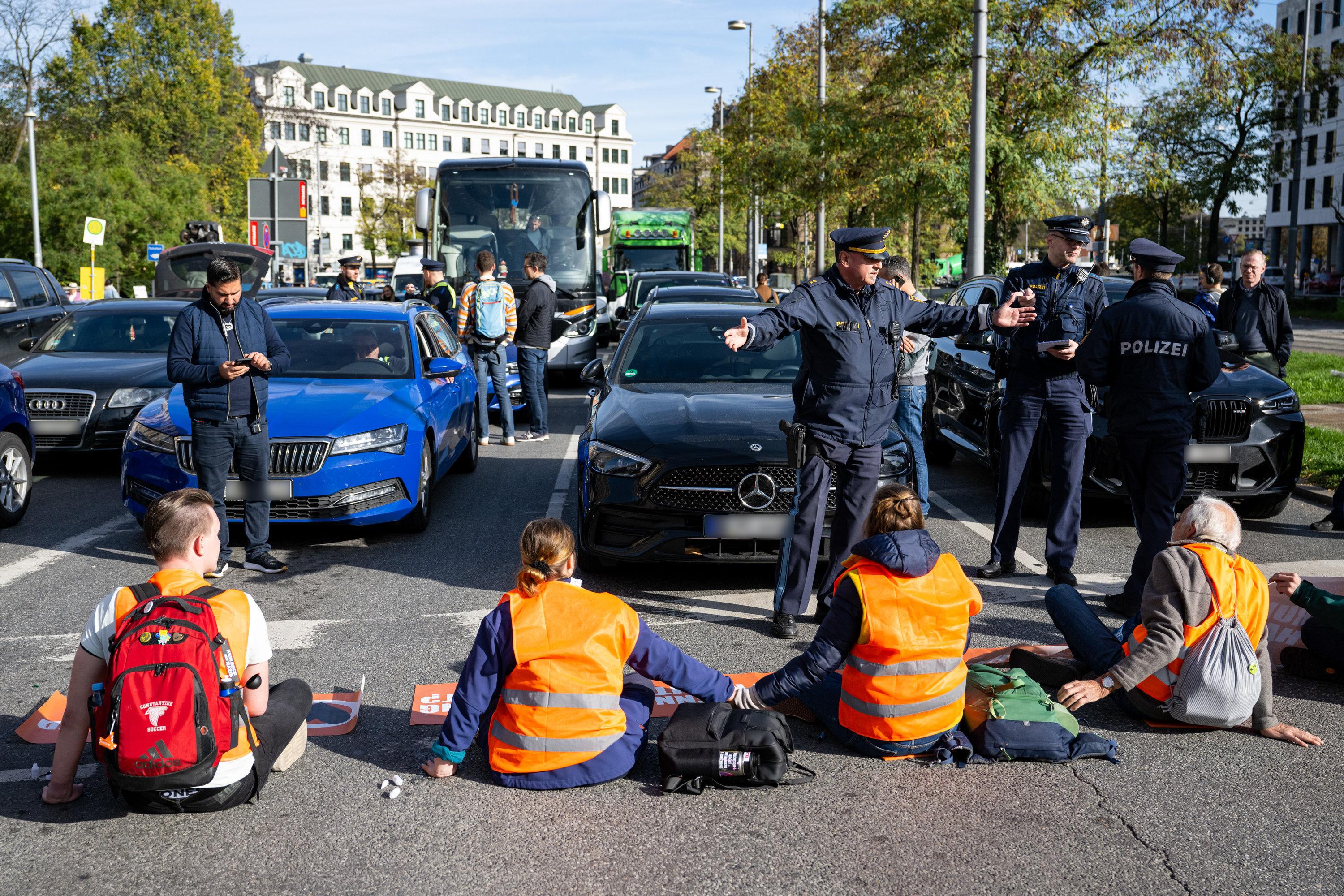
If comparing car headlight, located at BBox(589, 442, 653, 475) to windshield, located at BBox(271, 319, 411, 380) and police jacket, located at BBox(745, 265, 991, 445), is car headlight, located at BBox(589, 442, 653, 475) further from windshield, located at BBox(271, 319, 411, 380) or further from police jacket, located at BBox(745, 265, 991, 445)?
windshield, located at BBox(271, 319, 411, 380)

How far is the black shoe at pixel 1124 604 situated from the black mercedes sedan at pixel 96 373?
27.9 feet

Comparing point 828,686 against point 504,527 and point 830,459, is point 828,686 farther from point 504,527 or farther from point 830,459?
point 504,527

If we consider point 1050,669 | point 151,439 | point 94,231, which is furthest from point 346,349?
point 94,231

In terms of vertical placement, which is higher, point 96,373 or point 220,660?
point 96,373

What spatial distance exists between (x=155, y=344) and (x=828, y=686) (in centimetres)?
1006

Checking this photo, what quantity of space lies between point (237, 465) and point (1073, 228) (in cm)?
502

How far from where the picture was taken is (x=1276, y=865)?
11.7 feet

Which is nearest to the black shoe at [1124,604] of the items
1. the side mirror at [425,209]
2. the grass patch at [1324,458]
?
the grass patch at [1324,458]

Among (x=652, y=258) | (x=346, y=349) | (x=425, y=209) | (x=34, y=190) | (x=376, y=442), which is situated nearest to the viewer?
(x=376, y=442)

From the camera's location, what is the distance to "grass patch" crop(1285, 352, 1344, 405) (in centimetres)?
1534

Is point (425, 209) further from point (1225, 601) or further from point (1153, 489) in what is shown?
point (1225, 601)

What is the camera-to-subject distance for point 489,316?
41.7 feet

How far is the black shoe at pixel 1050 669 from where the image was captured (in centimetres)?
491

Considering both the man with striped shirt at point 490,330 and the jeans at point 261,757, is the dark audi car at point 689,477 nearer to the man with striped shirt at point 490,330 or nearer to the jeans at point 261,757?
the jeans at point 261,757
